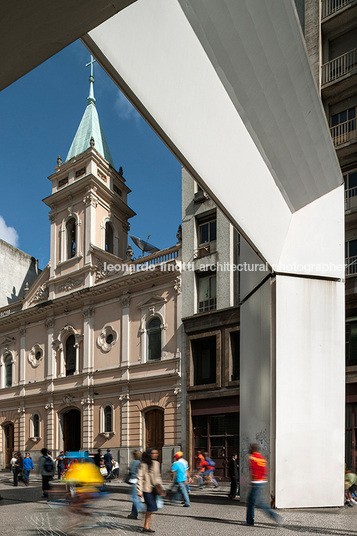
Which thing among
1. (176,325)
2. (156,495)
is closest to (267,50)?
(156,495)

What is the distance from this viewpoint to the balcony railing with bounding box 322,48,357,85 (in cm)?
2389

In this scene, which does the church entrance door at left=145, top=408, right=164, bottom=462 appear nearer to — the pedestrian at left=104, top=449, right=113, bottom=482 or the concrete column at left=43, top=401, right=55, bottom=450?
the pedestrian at left=104, top=449, right=113, bottom=482

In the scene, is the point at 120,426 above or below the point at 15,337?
below

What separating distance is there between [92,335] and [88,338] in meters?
0.29

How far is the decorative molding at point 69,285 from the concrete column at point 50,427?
715 cm

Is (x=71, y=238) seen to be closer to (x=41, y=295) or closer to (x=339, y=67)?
(x=41, y=295)

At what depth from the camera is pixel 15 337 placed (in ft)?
124

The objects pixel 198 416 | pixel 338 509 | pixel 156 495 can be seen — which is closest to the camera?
pixel 156 495

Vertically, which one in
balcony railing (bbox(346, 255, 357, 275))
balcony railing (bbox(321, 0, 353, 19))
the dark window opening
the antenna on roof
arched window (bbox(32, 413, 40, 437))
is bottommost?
arched window (bbox(32, 413, 40, 437))

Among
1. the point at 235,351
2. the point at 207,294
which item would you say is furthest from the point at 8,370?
the point at 235,351

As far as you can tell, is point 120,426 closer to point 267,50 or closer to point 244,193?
point 244,193

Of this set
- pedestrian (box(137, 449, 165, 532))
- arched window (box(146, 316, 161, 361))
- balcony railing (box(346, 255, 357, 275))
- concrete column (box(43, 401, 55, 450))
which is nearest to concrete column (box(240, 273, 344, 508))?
pedestrian (box(137, 449, 165, 532))

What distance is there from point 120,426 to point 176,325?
261 inches

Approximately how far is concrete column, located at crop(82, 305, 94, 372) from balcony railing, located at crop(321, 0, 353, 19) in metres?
20.1
